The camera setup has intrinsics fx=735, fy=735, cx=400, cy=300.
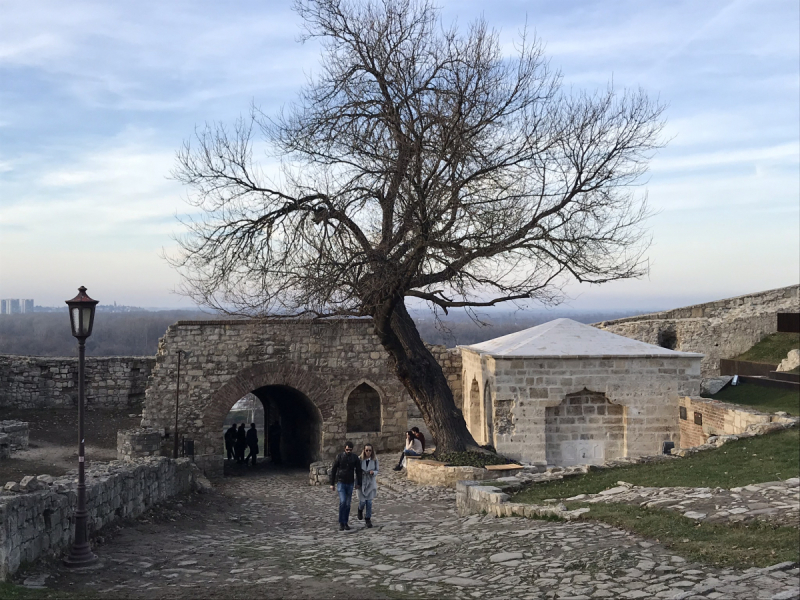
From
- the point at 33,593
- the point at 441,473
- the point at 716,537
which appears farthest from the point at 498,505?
the point at 33,593

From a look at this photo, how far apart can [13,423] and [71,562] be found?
888cm

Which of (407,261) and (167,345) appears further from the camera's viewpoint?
(167,345)

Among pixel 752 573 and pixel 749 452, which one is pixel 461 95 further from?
pixel 752 573

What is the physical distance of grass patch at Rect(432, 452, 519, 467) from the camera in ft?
43.3

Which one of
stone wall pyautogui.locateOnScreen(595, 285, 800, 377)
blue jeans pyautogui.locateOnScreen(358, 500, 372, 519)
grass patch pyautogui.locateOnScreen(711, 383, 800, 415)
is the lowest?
blue jeans pyautogui.locateOnScreen(358, 500, 372, 519)

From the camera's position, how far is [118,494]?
900 cm

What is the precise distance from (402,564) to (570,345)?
27.9ft

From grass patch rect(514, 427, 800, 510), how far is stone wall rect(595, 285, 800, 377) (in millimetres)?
11502

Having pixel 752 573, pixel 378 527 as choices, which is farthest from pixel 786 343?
pixel 752 573

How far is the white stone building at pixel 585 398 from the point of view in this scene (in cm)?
1416

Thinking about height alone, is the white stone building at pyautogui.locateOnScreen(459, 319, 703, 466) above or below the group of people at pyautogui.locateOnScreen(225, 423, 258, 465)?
above

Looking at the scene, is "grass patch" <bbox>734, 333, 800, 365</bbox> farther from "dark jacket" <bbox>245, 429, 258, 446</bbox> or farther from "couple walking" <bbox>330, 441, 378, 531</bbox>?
"dark jacket" <bbox>245, 429, 258, 446</bbox>

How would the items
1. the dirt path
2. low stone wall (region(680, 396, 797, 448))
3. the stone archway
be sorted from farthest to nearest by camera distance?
the stone archway → the dirt path → low stone wall (region(680, 396, 797, 448))

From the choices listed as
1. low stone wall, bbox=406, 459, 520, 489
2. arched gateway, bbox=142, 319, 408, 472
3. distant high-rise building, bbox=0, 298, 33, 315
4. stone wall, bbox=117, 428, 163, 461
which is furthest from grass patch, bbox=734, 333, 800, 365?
distant high-rise building, bbox=0, 298, 33, 315
